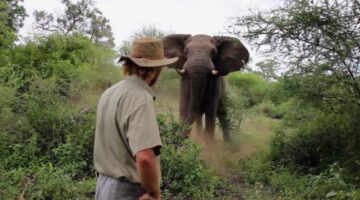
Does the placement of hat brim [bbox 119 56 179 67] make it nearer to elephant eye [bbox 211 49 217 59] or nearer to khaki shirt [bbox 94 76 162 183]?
khaki shirt [bbox 94 76 162 183]

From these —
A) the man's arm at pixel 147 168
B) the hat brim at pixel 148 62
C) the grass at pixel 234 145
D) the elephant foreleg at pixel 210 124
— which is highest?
the hat brim at pixel 148 62

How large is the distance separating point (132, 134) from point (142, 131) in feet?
0.22

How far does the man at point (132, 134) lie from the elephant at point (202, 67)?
787 centimetres

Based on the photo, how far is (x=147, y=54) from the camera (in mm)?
3824

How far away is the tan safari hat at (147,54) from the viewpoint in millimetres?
3744

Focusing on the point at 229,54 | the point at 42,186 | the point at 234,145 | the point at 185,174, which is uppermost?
the point at 229,54

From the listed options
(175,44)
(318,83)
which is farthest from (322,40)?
(175,44)

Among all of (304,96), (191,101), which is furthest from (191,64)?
(304,96)

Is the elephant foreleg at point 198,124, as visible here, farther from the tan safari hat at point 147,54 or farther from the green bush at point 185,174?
the tan safari hat at point 147,54

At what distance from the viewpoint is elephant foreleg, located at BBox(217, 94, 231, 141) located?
46.2 ft

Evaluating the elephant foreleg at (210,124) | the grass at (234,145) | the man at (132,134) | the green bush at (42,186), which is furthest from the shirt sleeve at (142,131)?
the elephant foreleg at (210,124)

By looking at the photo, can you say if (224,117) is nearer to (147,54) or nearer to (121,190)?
(147,54)

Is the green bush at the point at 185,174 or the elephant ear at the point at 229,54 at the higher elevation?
the elephant ear at the point at 229,54

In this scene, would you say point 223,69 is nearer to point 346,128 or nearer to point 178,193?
point 346,128
